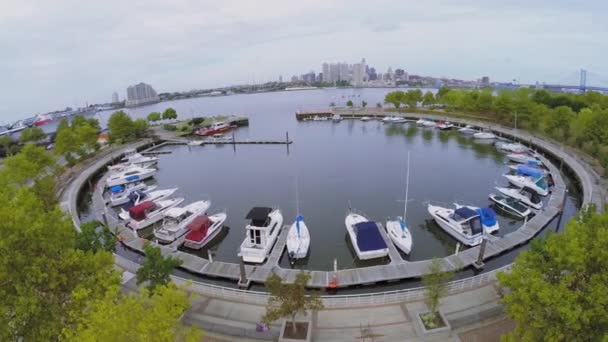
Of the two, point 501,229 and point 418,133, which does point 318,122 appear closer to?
point 418,133

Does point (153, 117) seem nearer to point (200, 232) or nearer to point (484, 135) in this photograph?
point (200, 232)

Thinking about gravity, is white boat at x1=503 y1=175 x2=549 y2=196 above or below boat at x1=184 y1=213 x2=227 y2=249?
above

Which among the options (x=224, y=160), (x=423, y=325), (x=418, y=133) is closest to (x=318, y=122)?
(x=418, y=133)

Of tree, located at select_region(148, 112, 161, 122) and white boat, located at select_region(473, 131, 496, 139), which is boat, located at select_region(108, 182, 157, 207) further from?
white boat, located at select_region(473, 131, 496, 139)

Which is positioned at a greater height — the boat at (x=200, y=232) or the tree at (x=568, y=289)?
the tree at (x=568, y=289)

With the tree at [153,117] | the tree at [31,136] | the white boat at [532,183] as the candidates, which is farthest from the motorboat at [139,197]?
the tree at [153,117]

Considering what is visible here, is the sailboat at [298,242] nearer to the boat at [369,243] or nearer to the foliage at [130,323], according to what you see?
the boat at [369,243]

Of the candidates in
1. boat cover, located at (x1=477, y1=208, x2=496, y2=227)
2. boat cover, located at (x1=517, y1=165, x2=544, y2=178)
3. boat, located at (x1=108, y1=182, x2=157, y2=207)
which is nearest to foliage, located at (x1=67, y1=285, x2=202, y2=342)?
boat cover, located at (x1=477, y1=208, x2=496, y2=227)
